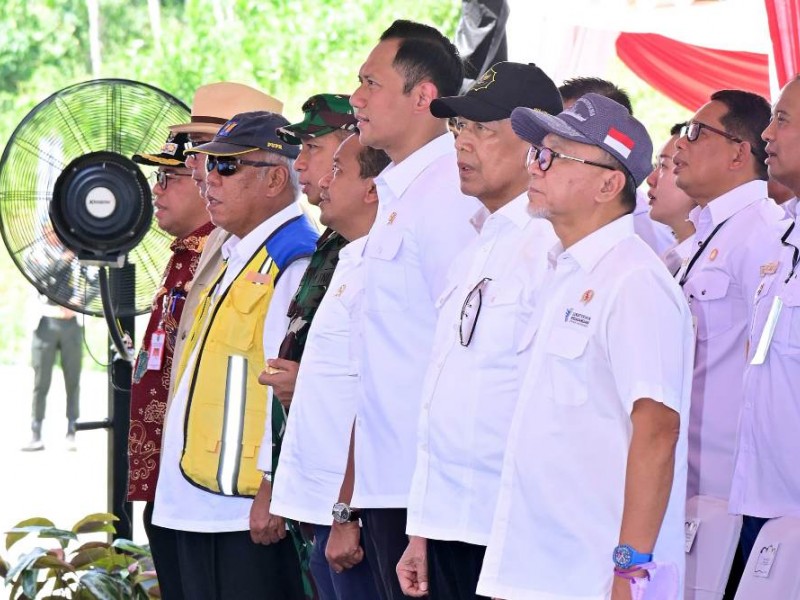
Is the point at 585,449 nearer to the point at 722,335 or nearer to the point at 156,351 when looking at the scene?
the point at 722,335

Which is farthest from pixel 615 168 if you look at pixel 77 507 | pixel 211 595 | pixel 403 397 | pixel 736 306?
pixel 77 507

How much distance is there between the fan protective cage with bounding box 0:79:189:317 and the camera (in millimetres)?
4703

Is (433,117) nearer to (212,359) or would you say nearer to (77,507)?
(212,359)

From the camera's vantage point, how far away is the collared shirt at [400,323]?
9.86ft

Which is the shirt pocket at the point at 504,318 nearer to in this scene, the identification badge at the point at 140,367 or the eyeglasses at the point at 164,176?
the identification badge at the point at 140,367

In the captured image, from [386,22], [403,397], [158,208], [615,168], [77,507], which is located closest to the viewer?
[615,168]

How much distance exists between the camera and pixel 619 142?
2.52 metres

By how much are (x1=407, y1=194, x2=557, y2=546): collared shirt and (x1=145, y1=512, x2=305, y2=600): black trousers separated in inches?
37.3

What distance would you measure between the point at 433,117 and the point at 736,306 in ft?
3.17

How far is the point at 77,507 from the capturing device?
8133 millimetres

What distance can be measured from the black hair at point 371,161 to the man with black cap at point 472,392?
523 mm

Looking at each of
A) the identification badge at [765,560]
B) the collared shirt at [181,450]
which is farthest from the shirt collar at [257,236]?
the identification badge at [765,560]

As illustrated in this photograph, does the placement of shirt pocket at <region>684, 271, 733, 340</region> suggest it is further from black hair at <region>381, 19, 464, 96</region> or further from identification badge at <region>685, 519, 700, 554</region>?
black hair at <region>381, 19, 464, 96</region>

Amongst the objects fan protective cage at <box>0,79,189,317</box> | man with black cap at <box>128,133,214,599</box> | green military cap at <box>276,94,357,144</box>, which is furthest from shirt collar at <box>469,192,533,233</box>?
fan protective cage at <box>0,79,189,317</box>
